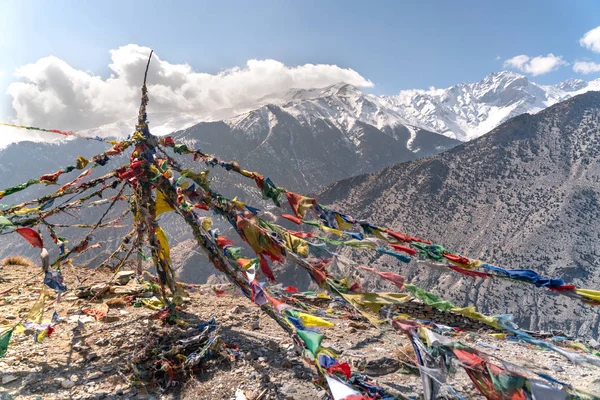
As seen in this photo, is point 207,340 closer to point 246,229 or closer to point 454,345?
point 246,229

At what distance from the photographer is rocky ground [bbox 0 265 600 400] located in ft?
15.3

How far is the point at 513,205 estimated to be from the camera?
71.8 m

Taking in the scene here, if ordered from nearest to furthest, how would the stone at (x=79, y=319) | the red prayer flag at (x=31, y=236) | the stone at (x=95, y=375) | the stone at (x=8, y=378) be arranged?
the stone at (x=8, y=378), the stone at (x=95, y=375), the red prayer flag at (x=31, y=236), the stone at (x=79, y=319)

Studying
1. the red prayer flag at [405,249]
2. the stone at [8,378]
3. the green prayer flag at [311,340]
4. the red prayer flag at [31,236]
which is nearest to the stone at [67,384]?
the stone at [8,378]

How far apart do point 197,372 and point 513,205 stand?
3164 inches

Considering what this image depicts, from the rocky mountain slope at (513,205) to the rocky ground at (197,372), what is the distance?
5214 centimetres

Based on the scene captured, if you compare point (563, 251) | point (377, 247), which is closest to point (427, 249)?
point (377, 247)

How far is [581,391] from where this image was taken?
3158 mm

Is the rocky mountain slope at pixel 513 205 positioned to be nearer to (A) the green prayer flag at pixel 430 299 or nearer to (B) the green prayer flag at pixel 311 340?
(A) the green prayer flag at pixel 430 299

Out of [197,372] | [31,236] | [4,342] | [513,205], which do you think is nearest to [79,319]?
[4,342]

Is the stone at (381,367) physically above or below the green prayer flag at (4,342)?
below

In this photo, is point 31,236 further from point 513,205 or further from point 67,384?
point 513,205

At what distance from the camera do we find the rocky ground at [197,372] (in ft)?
15.3

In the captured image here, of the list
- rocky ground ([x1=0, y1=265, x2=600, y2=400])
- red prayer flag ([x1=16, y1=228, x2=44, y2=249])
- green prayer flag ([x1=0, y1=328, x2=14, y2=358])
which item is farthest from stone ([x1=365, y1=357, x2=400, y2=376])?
red prayer flag ([x1=16, y1=228, x2=44, y2=249])
